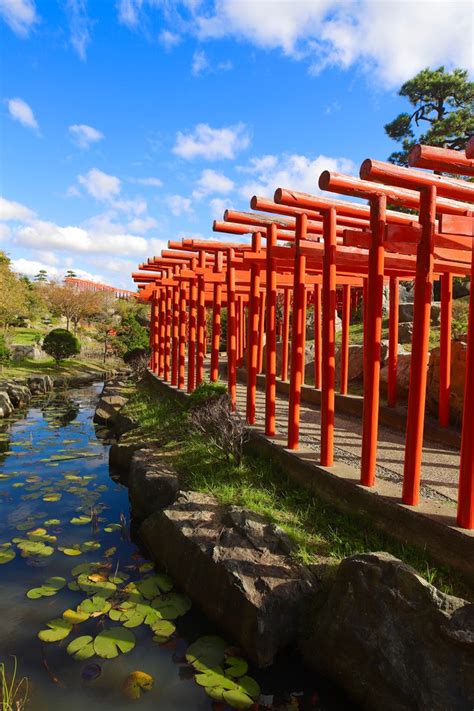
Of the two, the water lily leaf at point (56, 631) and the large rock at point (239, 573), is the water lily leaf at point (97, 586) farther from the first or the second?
the large rock at point (239, 573)

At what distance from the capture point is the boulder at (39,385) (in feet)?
57.5

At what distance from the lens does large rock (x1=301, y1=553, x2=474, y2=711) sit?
273 cm

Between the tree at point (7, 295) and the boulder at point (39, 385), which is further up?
the tree at point (7, 295)

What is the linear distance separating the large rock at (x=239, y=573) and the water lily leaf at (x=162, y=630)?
32 centimetres

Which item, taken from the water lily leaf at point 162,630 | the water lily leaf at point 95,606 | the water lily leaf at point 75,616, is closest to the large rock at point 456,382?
the water lily leaf at point 162,630

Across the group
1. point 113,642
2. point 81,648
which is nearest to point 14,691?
point 81,648

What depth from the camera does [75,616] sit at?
4.02m

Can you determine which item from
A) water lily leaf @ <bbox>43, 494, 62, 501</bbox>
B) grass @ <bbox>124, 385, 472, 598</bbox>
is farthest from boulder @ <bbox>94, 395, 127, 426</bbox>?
water lily leaf @ <bbox>43, 494, 62, 501</bbox>

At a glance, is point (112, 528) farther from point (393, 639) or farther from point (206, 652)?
point (393, 639)

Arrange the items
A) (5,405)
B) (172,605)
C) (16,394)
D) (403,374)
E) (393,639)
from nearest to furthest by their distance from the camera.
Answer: (393,639), (172,605), (403,374), (5,405), (16,394)

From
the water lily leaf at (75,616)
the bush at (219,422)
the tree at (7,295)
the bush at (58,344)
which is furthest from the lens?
the bush at (58,344)

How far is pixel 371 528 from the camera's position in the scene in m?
4.21

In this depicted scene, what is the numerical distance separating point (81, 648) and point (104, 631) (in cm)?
23

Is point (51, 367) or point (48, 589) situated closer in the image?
point (48, 589)
